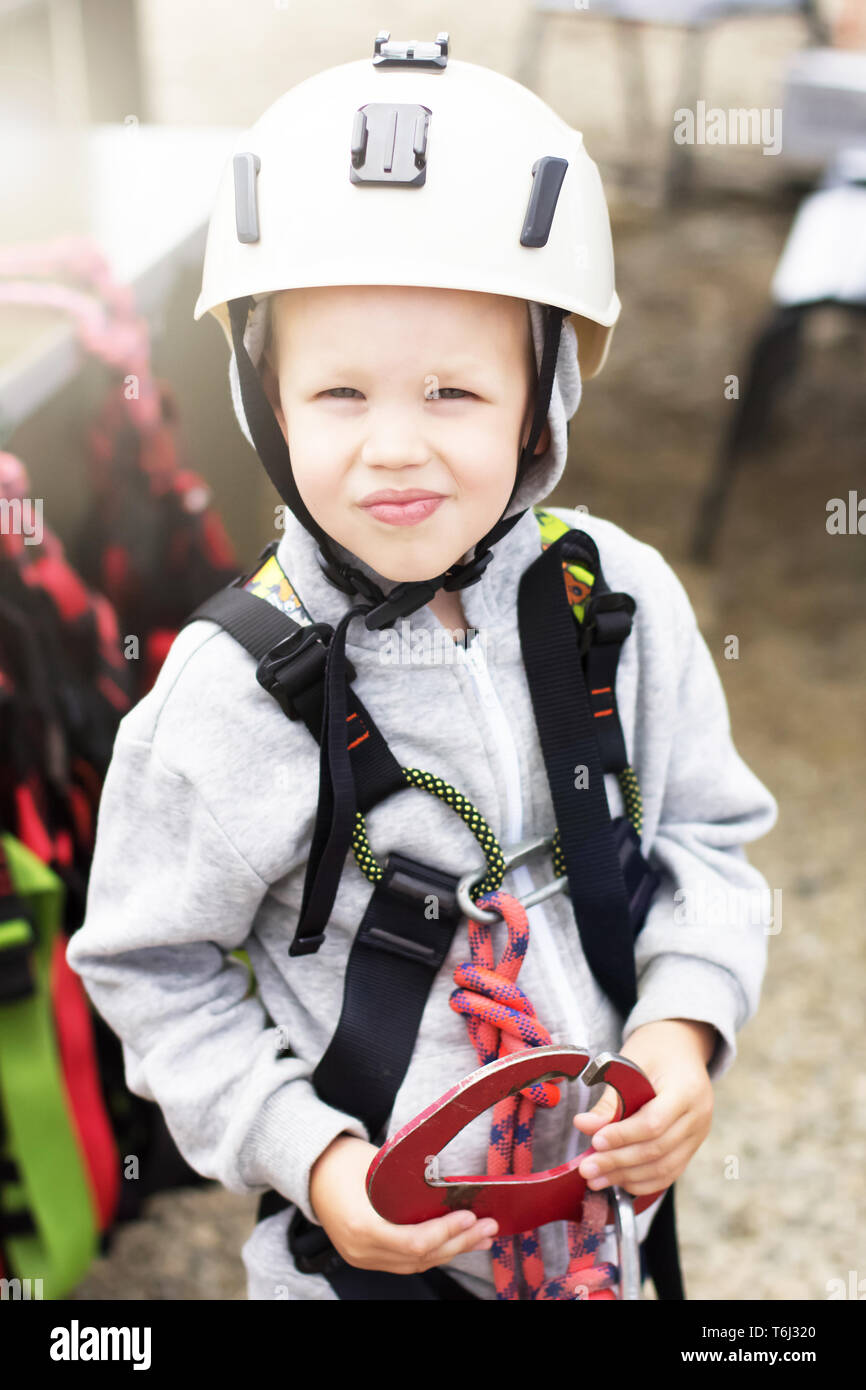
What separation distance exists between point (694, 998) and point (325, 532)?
1.95ft

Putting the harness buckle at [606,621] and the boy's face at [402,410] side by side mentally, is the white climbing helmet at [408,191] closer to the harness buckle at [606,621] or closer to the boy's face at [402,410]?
the boy's face at [402,410]

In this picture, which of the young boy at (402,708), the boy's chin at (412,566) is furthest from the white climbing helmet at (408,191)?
the boy's chin at (412,566)

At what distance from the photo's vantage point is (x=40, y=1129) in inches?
63.8

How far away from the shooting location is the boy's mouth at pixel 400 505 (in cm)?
101

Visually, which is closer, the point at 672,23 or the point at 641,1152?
the point at 641,1152

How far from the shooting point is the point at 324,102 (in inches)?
40.6

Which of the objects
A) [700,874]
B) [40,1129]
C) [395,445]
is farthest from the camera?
[40,1129]

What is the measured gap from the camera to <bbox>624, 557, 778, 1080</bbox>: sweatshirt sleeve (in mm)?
1261

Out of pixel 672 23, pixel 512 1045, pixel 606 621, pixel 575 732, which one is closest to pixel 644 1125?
pixel 512 1045

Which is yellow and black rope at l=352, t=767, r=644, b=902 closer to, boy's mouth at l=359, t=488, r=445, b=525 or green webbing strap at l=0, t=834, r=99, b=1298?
boy's mouth at l=359, t=488, r=445, b=525

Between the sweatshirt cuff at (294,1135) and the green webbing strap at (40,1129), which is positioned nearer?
the sweatshirt cuff at (294,1135)

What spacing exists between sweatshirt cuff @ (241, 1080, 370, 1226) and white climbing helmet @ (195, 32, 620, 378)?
29.3 inches

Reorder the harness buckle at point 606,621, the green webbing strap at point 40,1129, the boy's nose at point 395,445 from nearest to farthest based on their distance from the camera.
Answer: the boy's nose at point 395,445
the harness buckle at point 606,621
the green webbing strap at point 40,1129

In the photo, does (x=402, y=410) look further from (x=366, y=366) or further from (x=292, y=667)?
(x=292, y=667)
